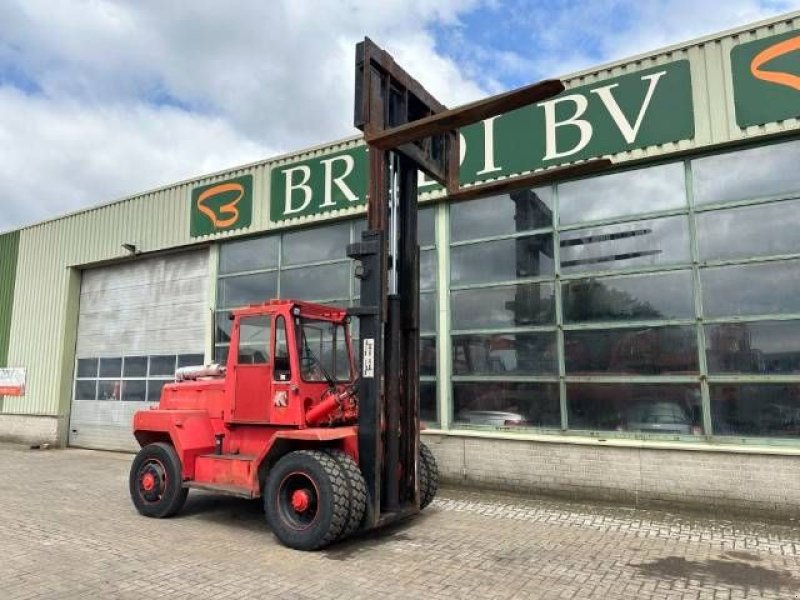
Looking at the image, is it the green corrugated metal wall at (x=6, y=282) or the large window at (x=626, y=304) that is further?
the green corrugated metal wall at (x=6, y=282)

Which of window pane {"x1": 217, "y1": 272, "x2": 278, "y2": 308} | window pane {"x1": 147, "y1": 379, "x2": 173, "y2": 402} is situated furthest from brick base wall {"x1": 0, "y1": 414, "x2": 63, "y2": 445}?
window pane {"x1": 217, "y1": 272, "x2": 278, "y2": 308}

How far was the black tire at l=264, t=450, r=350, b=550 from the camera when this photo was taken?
19.5 ft

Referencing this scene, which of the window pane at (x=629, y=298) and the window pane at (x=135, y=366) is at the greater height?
the window pane at (x=629, y=298)

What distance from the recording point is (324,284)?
11.9m

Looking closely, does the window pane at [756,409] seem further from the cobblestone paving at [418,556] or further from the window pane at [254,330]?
the window pane at [254,330]

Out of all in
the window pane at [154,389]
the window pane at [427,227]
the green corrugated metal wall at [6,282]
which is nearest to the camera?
the window pane at [427,227]

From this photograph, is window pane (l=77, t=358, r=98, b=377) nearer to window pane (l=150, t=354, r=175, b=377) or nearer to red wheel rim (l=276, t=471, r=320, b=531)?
window pane (l=150, t=354, r=175, b=377)

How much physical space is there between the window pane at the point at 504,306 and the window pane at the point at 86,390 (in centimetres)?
1017

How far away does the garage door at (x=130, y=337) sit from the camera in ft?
46.0

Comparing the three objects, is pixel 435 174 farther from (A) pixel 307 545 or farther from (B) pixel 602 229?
(A) pixel 307 545

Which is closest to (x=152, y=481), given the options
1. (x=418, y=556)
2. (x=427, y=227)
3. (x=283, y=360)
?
(x=283, y=360)

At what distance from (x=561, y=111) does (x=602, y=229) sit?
74.5 inches

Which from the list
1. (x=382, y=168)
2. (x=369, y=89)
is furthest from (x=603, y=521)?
(x=369, y=89)

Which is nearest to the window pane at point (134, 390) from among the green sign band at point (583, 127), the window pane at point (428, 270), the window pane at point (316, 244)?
the window pane at point (316, 244)
